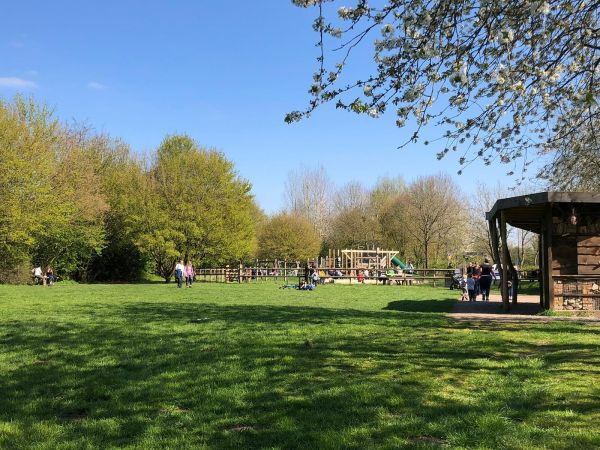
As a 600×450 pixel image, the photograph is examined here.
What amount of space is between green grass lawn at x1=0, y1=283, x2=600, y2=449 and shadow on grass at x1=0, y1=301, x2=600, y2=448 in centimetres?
2

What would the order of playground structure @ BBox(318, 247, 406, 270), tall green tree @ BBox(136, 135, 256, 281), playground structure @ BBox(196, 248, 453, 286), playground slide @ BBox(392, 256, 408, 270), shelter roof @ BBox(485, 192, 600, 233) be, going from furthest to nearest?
playground slide @ BBox(392, 256, 408, 270) → playground structure @ BBox(318, 247, 406, 270) → tall green tree @ BBox(136, 135, 256, 281) → playground structure @ BBox(196, 248, 453, 286) → shelter roof @ BBox(485, 192, 600, 233)

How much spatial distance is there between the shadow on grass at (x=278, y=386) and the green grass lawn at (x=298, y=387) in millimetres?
18

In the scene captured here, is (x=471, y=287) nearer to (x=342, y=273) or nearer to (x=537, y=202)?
(x=537, y=202)

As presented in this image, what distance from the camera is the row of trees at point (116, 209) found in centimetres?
3127

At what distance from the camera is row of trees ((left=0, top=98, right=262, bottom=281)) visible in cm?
3127

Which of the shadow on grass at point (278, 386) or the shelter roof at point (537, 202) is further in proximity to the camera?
the shelter roof at point (537, 202)

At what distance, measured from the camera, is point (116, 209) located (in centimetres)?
3931

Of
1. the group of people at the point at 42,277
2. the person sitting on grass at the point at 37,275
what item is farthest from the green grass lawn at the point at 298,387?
the person sitting on grass at the point at 37,275

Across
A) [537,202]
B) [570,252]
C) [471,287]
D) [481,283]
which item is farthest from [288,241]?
[537,202]

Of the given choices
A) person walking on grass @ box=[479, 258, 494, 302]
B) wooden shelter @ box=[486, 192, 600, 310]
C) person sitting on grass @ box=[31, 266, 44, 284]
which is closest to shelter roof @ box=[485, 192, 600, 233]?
wooden shelter @ box=[486, 192, 600, 310]

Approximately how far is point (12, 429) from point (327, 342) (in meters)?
4.99

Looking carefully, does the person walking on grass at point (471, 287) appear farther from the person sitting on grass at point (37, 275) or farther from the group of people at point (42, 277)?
the person sitting on grass at point (37, 275)

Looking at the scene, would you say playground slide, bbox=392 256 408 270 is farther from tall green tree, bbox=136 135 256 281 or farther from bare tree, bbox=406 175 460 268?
tall green tree, bbox=136 135 256 281

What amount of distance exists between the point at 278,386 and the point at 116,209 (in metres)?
36.4
